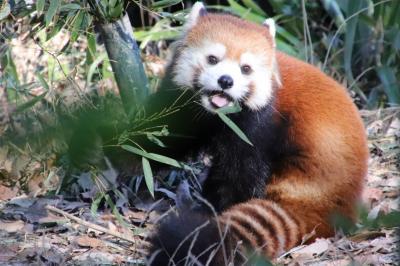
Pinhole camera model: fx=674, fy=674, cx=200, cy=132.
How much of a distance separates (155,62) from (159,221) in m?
2.88

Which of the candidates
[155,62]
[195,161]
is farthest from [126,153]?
[155,62]

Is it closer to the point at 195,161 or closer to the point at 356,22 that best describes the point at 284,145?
the point at 195,161

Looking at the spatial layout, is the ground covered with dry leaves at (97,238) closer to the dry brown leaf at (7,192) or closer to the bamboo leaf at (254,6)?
the dry brown leaf at (7,192)

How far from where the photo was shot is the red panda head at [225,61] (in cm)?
332

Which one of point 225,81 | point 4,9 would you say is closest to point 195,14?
point 225,81

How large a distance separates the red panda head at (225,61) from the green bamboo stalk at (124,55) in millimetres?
339

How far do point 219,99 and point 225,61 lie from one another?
205 mm

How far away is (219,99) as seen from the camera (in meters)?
3.32

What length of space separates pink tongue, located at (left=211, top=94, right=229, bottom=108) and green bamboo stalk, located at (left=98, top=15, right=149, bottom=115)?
1.80 feet

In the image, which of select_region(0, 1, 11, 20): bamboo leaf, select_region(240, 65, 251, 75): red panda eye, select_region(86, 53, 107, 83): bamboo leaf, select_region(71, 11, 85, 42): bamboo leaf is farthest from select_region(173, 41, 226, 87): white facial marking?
select_region(86, 53, 107, 83): bamboo leaf

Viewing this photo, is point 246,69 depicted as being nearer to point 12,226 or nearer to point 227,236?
point 227,236

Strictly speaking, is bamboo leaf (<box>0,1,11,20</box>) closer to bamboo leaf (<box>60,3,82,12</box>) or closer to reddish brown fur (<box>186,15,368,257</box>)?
bamboo leaf (<box>60,3,82,12</box>)

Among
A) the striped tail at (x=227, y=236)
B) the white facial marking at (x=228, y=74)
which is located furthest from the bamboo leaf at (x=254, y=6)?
the striped tail at (x=227, y=236)

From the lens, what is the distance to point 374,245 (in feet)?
9.78
